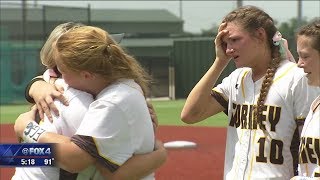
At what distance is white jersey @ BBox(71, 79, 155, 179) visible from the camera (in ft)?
8.80

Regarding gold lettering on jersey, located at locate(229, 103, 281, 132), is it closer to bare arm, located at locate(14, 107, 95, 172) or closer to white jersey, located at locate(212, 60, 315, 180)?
white jersey, located at locate(212, 60, 315, 180)

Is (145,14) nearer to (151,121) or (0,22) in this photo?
(0,22)

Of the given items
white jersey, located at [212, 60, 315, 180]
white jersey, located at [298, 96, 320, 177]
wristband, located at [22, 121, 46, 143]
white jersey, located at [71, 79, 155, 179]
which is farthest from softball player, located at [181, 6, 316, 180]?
wristband, located at [22, 121, 46, 143]

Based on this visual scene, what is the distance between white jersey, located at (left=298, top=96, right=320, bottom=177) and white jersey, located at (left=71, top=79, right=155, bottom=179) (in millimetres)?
729

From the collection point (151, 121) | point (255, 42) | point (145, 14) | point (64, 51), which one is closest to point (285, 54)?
point (255, 42)

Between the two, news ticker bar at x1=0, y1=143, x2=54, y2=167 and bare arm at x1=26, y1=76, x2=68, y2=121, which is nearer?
news ticker bar at x1=0, y1=143, x2=54, y2=167

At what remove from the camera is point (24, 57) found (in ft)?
Result: 91.9

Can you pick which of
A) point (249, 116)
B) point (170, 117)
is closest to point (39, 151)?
point (249, 116)

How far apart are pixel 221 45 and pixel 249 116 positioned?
39 centimetres

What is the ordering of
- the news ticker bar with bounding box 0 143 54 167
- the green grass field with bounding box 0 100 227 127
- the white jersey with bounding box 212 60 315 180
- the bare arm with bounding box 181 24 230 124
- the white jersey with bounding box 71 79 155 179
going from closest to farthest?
the news ticker bar with bounding box 0 143 54 167
the white jersey with bounding box 71 79 155 179
the white jersey with bounding box 212 60 315 180
the bare arm with bounding box 181 24 230 124
the green grass field with bounding box 0 100 227 127

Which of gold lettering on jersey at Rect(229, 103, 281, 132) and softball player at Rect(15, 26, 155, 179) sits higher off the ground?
softball player at Rect(15, 26, 155, 179)

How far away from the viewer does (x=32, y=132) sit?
2807mm

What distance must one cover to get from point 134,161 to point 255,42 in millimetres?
1078

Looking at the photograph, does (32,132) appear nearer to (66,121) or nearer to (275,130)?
(66,121)
